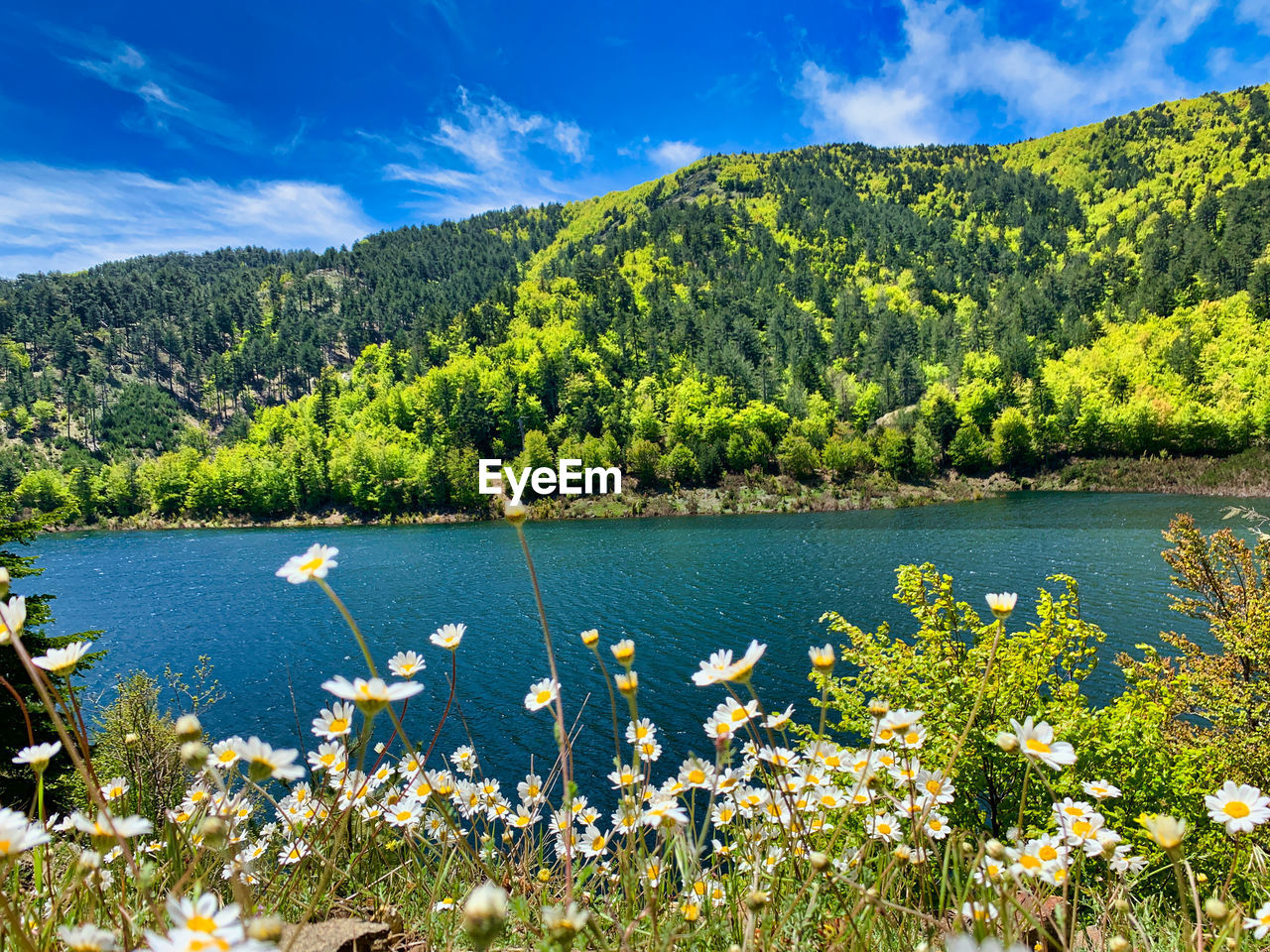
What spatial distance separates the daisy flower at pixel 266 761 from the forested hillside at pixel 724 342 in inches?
2411

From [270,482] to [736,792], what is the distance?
77.4 metres

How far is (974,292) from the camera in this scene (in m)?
91.6

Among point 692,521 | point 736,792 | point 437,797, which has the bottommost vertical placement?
point 692,521

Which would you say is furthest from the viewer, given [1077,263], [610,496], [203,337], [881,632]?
[203,337]

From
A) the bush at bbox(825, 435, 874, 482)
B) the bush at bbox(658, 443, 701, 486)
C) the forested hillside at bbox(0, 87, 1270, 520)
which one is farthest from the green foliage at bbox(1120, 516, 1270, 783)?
the bush at bbox(658, 443, 701, 486)

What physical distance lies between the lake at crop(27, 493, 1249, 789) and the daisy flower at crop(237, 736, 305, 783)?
4435 mm

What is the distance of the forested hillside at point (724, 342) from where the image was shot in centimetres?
6500

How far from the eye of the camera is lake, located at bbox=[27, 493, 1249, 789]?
1409 cm

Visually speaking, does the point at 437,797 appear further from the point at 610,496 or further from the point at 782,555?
the point at 610,496

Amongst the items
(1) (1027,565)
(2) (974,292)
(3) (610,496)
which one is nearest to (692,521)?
(3) (610,496)

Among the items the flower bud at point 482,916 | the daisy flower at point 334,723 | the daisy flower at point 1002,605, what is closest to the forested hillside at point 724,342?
the daisy flower at point 334,723

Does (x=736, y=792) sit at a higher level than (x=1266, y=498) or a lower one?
higher

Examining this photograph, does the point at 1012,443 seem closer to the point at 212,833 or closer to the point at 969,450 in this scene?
the point at 969,450

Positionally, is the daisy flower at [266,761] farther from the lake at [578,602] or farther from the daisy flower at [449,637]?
the lake at [578,602]
